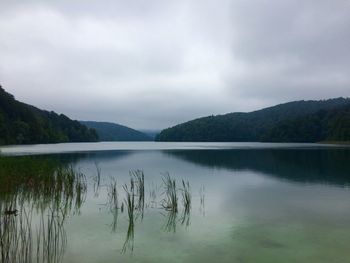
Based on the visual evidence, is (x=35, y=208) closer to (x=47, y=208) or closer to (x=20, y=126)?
(x=47, y=208)

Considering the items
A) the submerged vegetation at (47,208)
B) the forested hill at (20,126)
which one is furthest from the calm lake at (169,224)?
the forested hill at (20,126)

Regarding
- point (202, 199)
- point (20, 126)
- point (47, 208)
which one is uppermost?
point (20, 126)

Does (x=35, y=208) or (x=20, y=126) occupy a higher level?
(x=20, y=126)

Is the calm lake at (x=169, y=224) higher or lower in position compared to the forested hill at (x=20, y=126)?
lower

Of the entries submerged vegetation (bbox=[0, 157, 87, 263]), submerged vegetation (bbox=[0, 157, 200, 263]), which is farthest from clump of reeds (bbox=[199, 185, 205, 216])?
submerged vegetation (bbox=[0, 157, 87, 263])

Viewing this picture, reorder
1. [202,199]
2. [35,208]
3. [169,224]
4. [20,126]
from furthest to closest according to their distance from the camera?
[20,126], [202,199], [35,208], [169,224]

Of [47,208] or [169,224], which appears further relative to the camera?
[47,208]

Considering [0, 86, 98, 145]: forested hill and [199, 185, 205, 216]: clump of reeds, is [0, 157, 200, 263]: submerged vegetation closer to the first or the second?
[199, 185, 205, 216]: clump of reeds

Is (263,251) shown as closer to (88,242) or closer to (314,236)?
(314,236)

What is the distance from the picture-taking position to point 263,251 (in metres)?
9.96

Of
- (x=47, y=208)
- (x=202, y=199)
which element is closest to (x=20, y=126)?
(x=202, y=199)

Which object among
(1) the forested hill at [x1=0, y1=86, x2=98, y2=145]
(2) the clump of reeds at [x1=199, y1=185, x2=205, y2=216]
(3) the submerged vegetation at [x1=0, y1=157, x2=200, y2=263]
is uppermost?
(1) the forested hill at [x1=0, y1=86, x2=98, y2=145]

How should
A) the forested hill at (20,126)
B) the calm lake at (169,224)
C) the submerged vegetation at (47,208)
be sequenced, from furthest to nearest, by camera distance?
the forested hill at (20,126) < the submerged vegetation at (47,208) < the calm lake at (169,224)

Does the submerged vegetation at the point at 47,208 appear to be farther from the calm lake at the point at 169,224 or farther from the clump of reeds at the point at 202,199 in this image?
the clump of reeds at the point at 202,199
